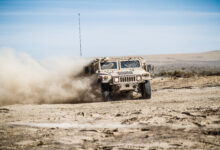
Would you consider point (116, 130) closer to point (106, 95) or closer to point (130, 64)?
point (106, 95)

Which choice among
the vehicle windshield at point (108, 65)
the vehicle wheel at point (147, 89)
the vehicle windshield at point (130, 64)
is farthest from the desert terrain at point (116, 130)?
the vehicle windshield at point (130, 64)

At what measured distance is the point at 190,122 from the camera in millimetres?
6352

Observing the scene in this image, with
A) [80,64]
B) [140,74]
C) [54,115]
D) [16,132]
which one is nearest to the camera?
[16,132]

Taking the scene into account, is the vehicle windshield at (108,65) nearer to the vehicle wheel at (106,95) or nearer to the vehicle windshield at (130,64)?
the vehicle windshield at (130,64)

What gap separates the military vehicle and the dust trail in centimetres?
80

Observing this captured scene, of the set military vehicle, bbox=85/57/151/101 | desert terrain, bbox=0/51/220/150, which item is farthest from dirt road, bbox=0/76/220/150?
military vehicle, bbox=85/57/151/101

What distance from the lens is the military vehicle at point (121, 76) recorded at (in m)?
10.8

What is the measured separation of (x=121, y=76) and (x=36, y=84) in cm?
347

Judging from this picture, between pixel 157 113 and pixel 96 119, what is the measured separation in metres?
1.57

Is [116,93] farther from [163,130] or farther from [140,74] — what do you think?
[163,130]

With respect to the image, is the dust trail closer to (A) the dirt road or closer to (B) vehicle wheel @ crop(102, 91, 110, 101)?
(B) vehicle wheel @ crop(102, 91, 110, 101)

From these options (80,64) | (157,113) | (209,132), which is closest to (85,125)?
(157,113)

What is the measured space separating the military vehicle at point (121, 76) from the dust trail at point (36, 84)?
31.6 inches

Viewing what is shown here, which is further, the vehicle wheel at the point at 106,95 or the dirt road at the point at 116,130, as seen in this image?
the vehicle wheel at the point at 106,95
